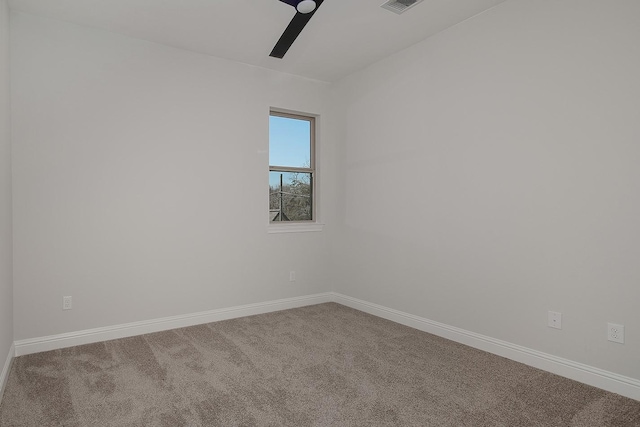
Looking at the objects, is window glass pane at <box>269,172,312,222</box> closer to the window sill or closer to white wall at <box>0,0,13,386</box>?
the window sill

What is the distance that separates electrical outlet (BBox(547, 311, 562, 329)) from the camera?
250 cm

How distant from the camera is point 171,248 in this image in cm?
351

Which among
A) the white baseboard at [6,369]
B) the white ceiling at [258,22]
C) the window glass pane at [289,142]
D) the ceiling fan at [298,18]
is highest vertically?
the white ceiling at [258,22]

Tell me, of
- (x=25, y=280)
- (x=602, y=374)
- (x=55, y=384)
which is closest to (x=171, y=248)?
(x=25, y=280)

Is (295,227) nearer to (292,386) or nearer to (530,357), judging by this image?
(292,386)

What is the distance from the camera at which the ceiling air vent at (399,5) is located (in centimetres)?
273

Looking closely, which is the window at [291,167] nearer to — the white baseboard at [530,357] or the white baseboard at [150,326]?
the white baseboard at [150,326]

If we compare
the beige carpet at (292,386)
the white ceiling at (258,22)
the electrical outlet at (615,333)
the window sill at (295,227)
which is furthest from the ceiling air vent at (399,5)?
the beige carpet at (292,386)

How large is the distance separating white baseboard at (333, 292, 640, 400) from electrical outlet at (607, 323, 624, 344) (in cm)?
21

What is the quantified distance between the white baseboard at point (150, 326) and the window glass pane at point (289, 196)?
0.98 meters

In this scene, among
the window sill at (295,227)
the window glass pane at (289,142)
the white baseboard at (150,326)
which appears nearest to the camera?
the white baseboard at (150,326)

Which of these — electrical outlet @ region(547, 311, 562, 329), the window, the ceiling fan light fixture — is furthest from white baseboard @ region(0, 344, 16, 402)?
electrical outlet @ region(547, 311, 562, 329)

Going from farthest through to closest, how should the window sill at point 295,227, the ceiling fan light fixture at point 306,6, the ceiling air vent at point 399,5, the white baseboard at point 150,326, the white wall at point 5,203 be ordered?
the window sill at point 295,227, the white baseboard at point 150,326, the ceiling air vent at point 399,5, the white wall at point 5,203, the ceiling fan light fixture at point 306,6

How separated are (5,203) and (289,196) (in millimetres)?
2619
